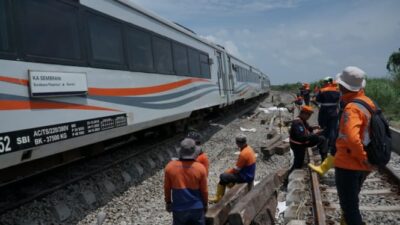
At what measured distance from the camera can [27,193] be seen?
257 inches

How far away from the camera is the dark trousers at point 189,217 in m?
4.55

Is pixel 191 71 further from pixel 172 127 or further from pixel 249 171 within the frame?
pixel 249 171

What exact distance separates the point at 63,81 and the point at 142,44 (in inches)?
126

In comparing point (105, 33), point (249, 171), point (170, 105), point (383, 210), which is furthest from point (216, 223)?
point (170, 105)

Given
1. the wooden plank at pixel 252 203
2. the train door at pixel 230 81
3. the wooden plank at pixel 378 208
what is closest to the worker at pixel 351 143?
the wooden plank at pixel 252 203

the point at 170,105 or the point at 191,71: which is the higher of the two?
the point at 191,71

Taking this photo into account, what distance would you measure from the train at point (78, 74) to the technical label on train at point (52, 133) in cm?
1

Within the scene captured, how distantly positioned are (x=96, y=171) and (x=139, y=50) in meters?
2.47

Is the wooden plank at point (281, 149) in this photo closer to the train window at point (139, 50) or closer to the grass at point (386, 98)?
the train window at point (139, 50)

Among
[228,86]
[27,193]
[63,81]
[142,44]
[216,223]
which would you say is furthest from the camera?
[228,86]

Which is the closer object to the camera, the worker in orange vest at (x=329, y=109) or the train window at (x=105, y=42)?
the train window at (x=105, y=42)

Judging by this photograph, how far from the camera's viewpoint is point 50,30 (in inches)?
223

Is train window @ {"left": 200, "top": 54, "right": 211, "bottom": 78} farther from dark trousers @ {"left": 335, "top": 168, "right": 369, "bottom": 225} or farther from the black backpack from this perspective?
the black backpack

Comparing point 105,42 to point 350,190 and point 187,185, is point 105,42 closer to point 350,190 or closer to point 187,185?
point 187,185
